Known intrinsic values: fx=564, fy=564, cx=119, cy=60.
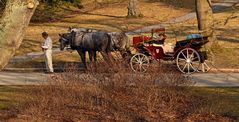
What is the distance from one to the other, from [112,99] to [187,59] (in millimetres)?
7556

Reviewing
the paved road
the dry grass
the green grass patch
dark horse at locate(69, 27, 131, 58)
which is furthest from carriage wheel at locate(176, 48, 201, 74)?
the dry grass

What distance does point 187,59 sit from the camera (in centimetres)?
1808

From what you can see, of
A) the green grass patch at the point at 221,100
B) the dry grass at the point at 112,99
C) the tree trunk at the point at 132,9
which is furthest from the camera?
the tree trunk at the point at 132,9

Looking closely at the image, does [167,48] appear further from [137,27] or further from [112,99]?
[137,27]

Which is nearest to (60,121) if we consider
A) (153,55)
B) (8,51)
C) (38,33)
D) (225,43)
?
(8,51)

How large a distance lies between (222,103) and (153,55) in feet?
22.2

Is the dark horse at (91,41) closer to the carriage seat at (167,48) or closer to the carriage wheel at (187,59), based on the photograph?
the carriage seat at (167,48)

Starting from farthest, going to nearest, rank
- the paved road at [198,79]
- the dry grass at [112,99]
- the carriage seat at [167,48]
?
1. the carriage seat at [167,48]
2. the paved road at [198,79]
3. the dry grass at [112,99]

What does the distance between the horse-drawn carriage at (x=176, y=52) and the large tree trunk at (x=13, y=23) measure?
32.3ft

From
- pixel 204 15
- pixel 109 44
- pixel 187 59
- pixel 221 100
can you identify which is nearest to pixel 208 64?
pixel 187 59

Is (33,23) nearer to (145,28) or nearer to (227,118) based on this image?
(145,28)

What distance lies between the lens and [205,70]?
18.9 metres

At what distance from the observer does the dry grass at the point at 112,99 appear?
1029 centimetres

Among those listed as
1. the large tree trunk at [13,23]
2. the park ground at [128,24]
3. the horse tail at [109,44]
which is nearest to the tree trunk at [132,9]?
the park ground at [128,24]
